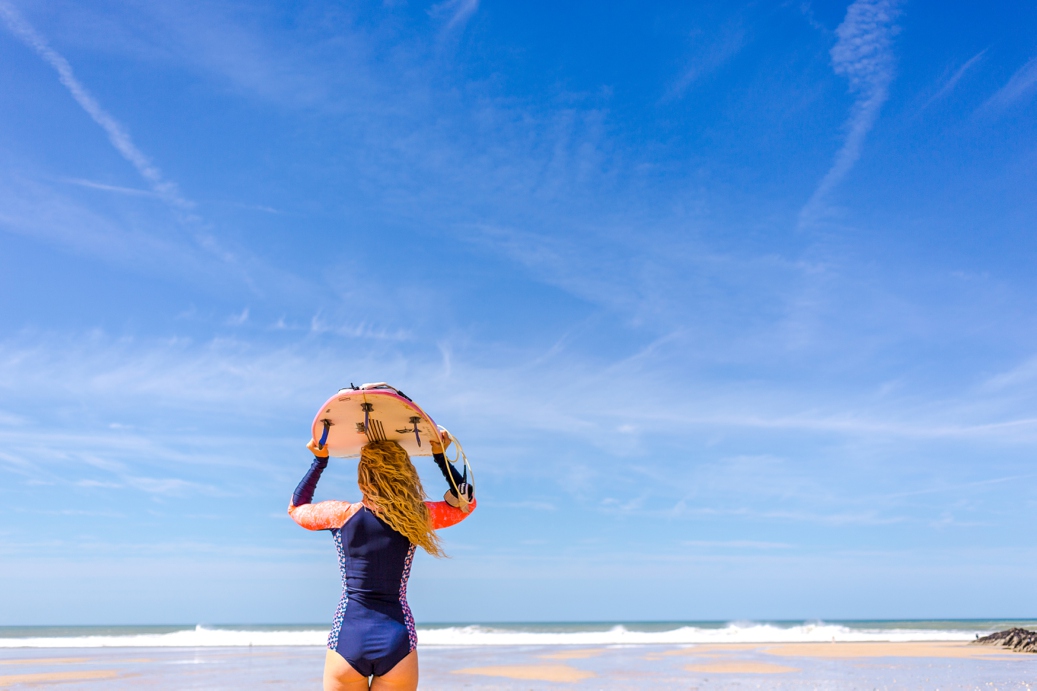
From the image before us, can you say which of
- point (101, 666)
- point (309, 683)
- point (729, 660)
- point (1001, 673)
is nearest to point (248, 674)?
point (309, 683)

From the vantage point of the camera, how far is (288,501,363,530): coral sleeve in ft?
11.1

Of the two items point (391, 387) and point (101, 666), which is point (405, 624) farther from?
point (101, 666)

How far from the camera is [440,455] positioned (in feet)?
12.1

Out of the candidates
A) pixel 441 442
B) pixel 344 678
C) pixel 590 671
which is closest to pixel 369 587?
pixel 344 678

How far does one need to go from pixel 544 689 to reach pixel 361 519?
916cm

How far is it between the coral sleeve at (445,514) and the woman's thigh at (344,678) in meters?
0.68

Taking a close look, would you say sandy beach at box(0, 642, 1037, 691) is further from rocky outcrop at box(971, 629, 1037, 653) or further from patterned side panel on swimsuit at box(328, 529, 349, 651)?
patterned side panel on swimsuit at box(328, 529, 349, 651)

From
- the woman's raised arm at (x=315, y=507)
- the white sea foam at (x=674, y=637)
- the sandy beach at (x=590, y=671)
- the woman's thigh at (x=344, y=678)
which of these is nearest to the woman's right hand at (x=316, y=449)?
the woman's raised arm at (x=315, y=507)

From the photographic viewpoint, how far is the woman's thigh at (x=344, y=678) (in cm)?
319

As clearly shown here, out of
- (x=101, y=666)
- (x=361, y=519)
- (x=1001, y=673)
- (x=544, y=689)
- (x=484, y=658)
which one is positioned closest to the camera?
(x=361, y=519)

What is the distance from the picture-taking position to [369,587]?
10.9 feet

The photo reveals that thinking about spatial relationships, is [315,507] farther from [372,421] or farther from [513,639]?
[513,639]

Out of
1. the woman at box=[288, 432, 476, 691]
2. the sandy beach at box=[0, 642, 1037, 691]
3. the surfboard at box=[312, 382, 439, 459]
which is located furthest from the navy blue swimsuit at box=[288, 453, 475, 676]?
the sandy beach at box=[0, 642, 1037, 691]

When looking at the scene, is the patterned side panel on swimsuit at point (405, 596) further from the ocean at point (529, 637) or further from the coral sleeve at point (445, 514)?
the ocean at point (529, 637)
